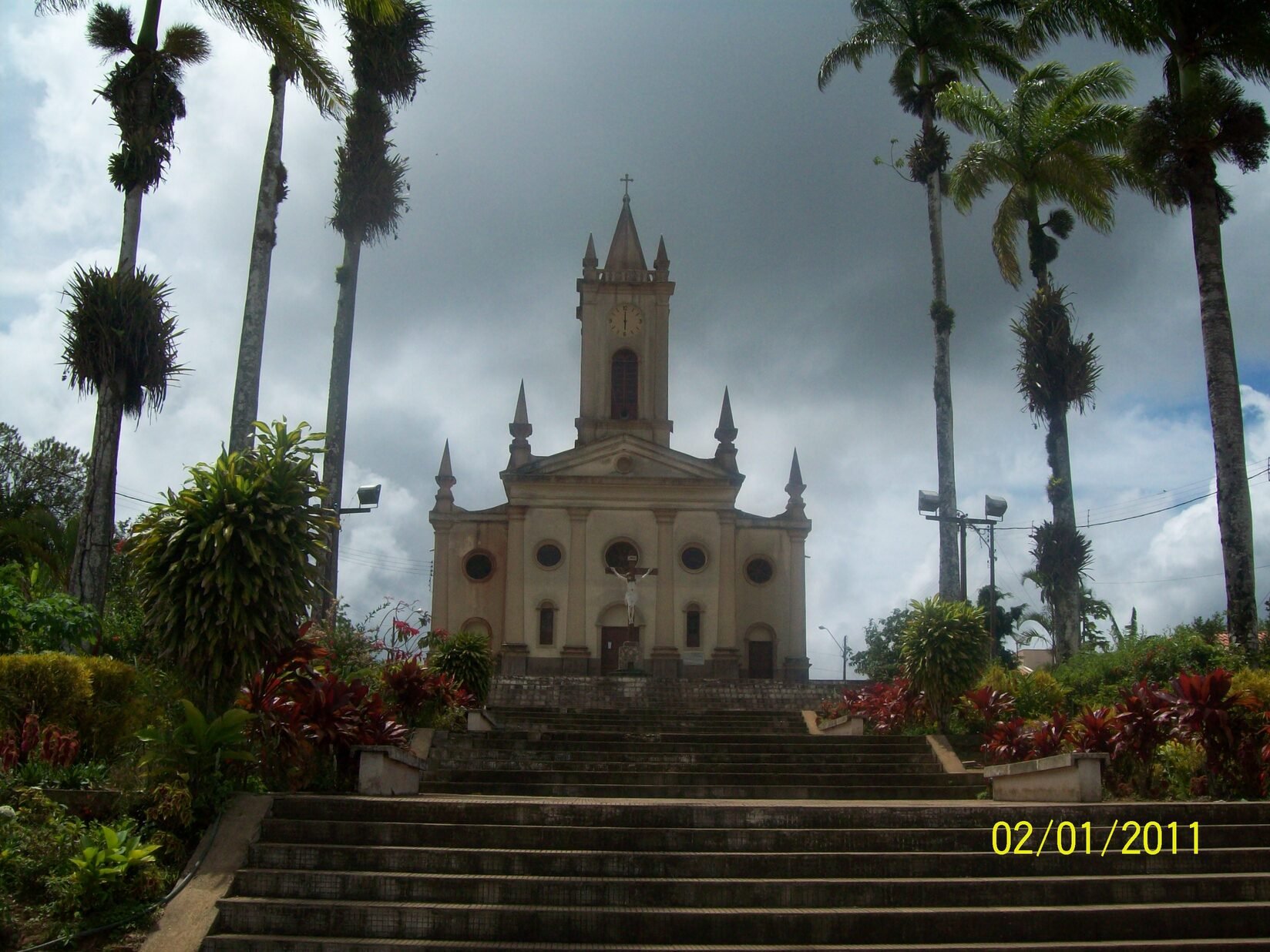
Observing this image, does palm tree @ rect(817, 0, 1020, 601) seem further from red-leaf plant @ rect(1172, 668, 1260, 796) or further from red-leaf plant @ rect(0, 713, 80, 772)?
red-leaf plant @ rect(0, 713, 80, 772)

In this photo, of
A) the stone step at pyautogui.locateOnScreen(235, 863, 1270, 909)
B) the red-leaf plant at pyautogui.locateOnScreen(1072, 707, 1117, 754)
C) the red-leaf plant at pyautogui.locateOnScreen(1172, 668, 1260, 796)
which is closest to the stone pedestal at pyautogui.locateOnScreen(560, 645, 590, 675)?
the red-leaf plant at pyautogui.locateOnScreen(1072, 707, 1117, 754)

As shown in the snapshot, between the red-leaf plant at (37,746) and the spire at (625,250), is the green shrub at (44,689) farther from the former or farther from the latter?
the spire at (625,250)

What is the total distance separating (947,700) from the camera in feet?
55.8

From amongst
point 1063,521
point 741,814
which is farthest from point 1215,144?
point 741,814

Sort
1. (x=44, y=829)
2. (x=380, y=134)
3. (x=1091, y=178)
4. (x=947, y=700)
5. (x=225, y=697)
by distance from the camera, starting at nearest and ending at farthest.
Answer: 1. (x=44, y=829)
2. (x=225, y=697)
3. (x=947, y=700)
4. (x=1091, y=178)
5. (x=380, y=134)

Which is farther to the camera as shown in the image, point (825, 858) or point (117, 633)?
point (117, 633)

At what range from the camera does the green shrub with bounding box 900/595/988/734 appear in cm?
1681

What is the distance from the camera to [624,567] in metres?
34.9

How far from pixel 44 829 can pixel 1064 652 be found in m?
19.0

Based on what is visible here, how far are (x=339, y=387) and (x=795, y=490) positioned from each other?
17230 mm

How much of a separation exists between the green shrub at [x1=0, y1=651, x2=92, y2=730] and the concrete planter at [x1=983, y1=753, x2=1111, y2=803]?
9612 millimetres

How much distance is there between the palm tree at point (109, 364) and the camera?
17.1 metres

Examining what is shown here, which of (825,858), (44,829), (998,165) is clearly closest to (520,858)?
(825,858)

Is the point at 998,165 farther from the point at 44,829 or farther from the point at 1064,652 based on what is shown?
the point at 44,829
